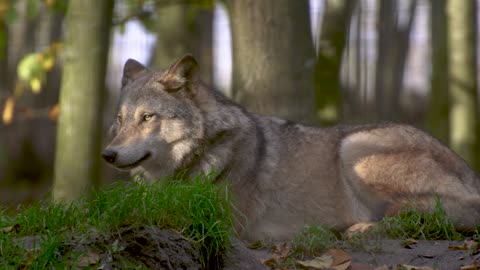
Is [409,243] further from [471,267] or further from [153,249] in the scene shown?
[153,249]

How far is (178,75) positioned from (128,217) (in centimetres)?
230

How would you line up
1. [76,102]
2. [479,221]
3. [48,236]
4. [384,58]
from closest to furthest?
[48,236] → [479,221] → [76,102] → [384,58]

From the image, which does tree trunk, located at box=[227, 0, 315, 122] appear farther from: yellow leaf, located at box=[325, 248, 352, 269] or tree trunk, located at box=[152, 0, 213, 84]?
Result: tree trunk, located at box=[152, 0, 213, 84]

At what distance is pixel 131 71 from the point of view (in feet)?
22.8

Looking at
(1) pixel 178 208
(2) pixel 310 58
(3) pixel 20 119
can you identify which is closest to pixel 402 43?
(3) pixel 20 119

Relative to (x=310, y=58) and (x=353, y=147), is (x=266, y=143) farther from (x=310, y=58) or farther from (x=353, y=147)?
(x=310, y=58)

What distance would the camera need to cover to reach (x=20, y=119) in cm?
2109

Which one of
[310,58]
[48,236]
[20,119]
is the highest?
[310,58]

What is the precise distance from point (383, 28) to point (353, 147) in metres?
11.2

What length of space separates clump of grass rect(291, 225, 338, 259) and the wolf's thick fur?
719 millimetres

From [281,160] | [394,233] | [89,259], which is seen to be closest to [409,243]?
[394,233]

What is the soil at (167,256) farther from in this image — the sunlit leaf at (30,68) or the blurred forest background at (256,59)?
the sunlit leaf at (30,68)

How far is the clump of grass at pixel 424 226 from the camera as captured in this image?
568 centimetres

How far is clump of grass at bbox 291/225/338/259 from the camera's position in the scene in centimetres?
516
